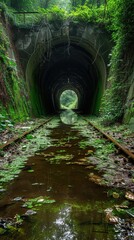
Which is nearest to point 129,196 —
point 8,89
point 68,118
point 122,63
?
point 8,89

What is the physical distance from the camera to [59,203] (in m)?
2.45

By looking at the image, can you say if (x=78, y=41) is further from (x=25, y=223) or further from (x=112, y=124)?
(x=25, y=223)

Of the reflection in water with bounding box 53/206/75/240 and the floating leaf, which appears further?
the floating leaf

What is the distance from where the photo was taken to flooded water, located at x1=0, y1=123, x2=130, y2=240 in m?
1.87

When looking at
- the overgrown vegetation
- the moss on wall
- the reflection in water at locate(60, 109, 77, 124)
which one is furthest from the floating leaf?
the reflection in water at locate(60, 109, 77, 124)

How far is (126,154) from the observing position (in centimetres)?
441

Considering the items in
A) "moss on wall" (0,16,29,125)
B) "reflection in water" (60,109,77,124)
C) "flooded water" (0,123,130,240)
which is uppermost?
"moss on wall" (0,16,29,125)

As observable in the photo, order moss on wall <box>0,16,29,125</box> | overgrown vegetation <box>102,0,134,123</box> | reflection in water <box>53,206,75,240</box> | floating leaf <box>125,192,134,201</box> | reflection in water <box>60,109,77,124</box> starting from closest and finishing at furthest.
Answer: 1. reflection in water <box>53,206,75,240</box>
2. floating leaf <box>125,192,134,201</box>
3. moss on wall <box>0,16,29,125</box>
4. overgrown vegetation <box>102,0,134,123</box>
5. reflection in water <box>60,109,77,124</box>

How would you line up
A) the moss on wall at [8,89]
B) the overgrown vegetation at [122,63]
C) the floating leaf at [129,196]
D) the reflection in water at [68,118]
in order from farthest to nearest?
the reflection in water at [68,118] → the overgrown vegetation at [122,63] → the moss on wall at [8,89] → the floating leaf at [129,196]

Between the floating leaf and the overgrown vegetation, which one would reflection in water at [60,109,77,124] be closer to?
the overgrown vegetation

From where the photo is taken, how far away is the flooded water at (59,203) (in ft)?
6.13

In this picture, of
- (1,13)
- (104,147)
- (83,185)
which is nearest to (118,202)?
(83,185)

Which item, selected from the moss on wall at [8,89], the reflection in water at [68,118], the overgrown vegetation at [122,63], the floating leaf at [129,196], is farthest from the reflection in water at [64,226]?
the reflection in water at [68,118]

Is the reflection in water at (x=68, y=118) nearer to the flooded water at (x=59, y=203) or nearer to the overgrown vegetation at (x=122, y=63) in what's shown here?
the overgrown vegetation at (x=122, y=63)
